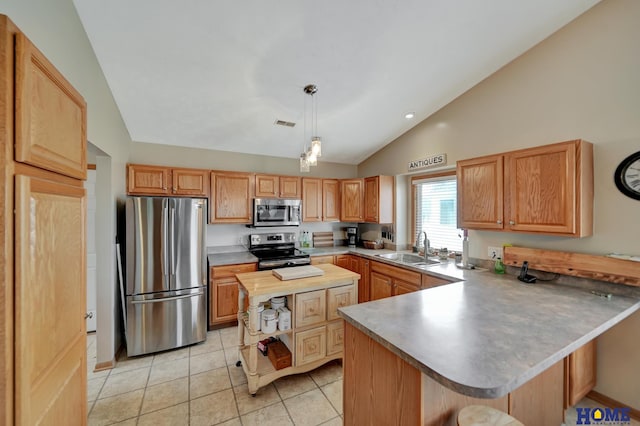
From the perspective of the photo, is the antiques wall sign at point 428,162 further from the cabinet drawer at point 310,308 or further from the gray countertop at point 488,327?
the cabinet drawer at point 310,308

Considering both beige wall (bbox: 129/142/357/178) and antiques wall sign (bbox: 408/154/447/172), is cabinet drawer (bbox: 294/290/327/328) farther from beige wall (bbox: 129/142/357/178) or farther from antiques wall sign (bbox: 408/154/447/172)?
beige wall (bbox: 129/142/357/178)

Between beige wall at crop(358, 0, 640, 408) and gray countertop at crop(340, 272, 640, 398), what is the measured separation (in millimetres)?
460

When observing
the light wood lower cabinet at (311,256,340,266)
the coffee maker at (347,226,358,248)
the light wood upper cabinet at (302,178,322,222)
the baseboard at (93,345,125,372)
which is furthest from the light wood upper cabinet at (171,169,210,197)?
the coffee maker at (347,226,358,248)

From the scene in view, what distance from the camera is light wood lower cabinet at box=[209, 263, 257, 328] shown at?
10.6ft

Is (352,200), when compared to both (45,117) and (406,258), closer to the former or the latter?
(406,258)

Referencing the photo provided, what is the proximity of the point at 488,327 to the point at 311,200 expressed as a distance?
3.17 metres

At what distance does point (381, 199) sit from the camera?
4.02 metres

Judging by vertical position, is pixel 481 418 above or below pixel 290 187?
A: below

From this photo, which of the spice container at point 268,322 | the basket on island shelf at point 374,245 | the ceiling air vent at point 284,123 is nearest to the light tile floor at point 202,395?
the spice container at point 268,322

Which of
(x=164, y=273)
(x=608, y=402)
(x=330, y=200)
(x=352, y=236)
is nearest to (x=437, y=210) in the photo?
(x=352, y=236)

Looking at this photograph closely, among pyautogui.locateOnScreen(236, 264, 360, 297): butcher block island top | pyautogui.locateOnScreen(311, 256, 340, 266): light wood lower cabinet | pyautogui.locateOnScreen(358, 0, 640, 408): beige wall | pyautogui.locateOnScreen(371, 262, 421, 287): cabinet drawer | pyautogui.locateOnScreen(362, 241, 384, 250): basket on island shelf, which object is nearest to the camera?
pyautogui.locateOnScreen(358, 0, 640, 408): beige wall

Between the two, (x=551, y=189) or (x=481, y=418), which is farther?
(x=551, y=189)

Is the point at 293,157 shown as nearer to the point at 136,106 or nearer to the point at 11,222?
the point at 136,106

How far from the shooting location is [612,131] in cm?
197
